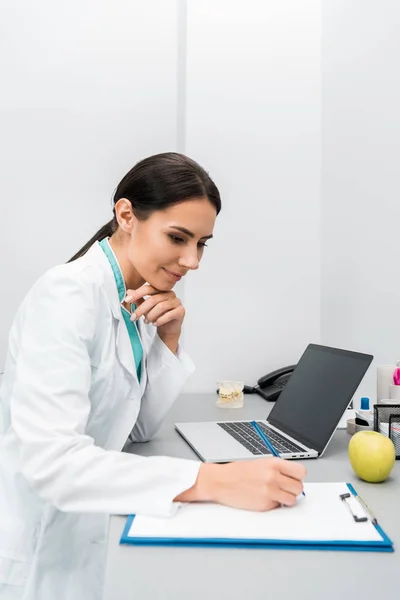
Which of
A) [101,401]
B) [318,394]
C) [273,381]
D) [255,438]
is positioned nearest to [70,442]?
[101,401]

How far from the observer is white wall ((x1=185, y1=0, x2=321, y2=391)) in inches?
75.1

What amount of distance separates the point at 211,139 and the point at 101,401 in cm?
124

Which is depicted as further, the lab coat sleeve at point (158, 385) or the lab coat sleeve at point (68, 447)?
the lab coat sleeve at point (158, 385)

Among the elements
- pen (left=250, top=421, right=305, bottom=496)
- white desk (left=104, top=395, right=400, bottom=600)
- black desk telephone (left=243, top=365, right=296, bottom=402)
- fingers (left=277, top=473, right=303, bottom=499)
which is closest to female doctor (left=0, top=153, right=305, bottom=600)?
fingers (left=277, top=473, right=303, bottom=499)

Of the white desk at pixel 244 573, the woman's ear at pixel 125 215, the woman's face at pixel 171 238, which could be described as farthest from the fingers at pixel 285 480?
the woman's ear at pixel 125 215

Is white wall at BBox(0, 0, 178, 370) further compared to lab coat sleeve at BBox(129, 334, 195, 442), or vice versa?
white wall at BBox(0, 0, 178, 370)

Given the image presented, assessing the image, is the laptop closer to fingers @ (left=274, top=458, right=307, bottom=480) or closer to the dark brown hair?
fingers @ (left=274, top=458, right=307, bottom=480)

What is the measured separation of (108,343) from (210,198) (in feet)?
Answer: 1.20

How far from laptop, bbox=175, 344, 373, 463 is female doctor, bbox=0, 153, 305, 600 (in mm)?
153

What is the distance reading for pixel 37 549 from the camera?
88 cm

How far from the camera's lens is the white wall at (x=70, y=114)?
185 cm

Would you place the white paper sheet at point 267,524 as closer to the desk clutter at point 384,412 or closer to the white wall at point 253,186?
the desk clutter at point 384,412

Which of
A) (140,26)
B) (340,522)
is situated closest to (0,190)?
(140,26)

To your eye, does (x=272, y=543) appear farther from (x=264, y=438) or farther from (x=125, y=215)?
(x=125, y=215)
